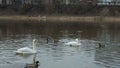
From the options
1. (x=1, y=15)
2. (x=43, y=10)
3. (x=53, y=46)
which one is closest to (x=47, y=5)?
(x=43, y=10)

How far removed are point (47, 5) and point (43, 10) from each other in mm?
4295

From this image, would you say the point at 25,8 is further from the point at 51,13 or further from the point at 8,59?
the point at 8,59

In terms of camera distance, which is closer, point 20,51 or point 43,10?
point 20,51

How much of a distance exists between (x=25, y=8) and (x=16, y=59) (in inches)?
2936

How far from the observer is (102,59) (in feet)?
97.8

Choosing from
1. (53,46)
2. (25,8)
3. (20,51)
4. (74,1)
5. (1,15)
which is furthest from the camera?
(74,1)

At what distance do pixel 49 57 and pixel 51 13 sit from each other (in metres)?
70.9

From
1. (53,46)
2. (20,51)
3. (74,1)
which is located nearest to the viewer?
(20,51)

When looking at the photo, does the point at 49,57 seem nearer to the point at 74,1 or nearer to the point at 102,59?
the point at 102,59

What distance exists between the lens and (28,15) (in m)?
99.4

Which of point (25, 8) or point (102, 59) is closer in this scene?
point (102, 59)

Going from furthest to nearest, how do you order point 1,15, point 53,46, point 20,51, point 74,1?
point 74,1, point 1,15, point 53,46, point 20,51

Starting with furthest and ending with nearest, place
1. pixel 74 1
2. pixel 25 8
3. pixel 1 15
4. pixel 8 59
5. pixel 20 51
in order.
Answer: pixel 74 1 < pixel 25 8 < pixel 1 15 < pixel 20 51 < pixel 8 59

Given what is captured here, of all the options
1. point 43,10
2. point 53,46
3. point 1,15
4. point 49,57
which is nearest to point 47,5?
point 43,10
